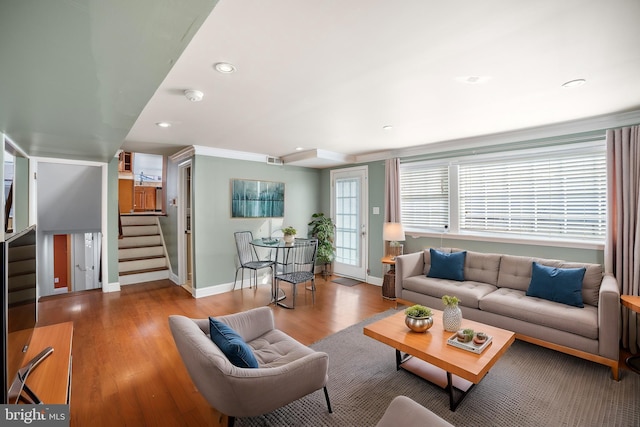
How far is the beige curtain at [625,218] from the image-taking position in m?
2.82

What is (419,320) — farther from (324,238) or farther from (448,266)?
(324,238)

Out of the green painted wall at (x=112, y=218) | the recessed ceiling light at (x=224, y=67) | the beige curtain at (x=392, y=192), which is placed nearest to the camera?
the recessed ceiling light at (x=224, y=67)

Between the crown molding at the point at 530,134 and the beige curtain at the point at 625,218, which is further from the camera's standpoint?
the crown molding at the point at 530,134

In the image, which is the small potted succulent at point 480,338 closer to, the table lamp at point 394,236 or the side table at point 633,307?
the side table at point 633,307

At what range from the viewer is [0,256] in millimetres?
1011

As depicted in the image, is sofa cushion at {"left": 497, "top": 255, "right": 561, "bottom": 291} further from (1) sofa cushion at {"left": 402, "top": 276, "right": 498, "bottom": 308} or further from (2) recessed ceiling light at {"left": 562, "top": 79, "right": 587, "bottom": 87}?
(2) recessed ceiling light at {"left": 562, "top": 79, "right": 587, "bottom": 87}

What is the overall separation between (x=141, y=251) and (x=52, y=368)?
180 inches

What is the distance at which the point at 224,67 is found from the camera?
1.94 meters

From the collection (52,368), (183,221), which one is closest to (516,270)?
(52,368)

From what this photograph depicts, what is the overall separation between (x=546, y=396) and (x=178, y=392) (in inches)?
108

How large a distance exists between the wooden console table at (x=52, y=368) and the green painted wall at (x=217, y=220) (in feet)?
7.92

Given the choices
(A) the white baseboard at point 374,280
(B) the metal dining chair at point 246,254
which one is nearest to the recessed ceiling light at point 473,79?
(B) the metal dining chair at point 246,254

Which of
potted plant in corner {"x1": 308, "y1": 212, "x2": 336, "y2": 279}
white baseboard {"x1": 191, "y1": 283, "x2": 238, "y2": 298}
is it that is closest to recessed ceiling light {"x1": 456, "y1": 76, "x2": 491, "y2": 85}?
potted plant in corner {"x1": 308, "y1": 212, "x2": 336, "y2": 279}

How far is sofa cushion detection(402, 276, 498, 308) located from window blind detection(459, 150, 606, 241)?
1.00 m
